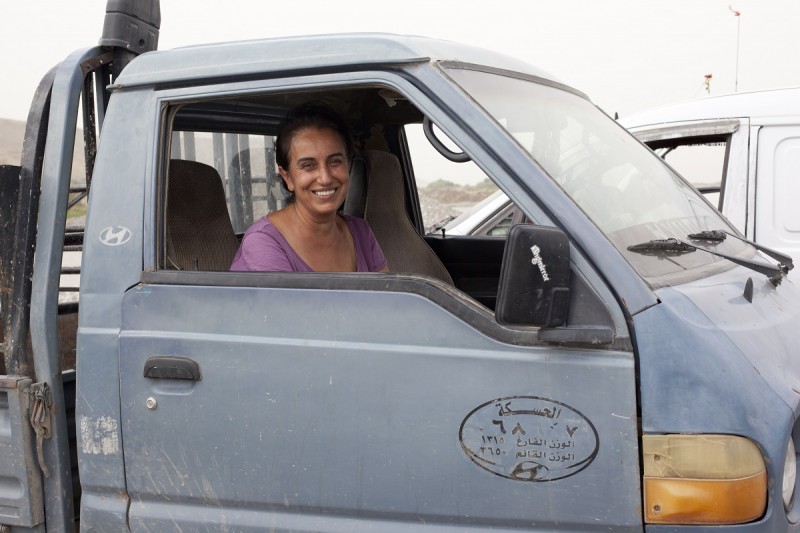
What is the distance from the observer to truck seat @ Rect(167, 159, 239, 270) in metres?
2.94

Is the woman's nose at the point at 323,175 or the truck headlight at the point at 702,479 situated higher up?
the woman's nose at the point at 323,175

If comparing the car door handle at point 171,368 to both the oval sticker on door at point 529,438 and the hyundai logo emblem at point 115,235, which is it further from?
the oval sticker on door at point 529,438

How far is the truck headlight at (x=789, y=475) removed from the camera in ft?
6.47

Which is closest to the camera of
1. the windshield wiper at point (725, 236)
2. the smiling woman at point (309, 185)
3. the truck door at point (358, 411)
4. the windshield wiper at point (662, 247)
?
the truck door at point (358, 411)

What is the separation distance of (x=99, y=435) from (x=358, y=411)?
782 mm

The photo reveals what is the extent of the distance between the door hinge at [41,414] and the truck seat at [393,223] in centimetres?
167

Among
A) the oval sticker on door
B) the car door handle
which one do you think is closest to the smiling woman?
the car door handle

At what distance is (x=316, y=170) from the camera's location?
280 cm

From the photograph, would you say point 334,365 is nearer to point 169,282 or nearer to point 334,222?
point 169,282

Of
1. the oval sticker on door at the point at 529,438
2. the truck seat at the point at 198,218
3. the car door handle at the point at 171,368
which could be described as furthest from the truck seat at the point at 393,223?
the oval sticker on door at the point at 529,438

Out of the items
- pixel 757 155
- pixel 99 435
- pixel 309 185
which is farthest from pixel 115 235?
pixel 757 155

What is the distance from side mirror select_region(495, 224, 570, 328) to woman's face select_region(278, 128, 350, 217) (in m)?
1.07

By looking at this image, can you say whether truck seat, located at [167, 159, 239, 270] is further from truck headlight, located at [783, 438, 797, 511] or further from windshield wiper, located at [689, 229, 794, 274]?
truck headlight, located at [783, 438, 797, 511]

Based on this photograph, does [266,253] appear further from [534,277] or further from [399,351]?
[534,277]
